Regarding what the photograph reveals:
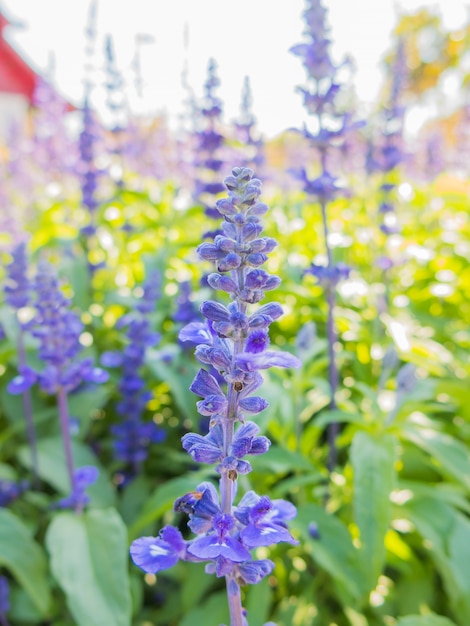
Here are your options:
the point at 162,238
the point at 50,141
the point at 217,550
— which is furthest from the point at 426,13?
the point at 217,550

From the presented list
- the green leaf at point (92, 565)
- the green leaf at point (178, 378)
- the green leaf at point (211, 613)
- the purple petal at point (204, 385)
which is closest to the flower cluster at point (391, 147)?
the green leaf at point (178, 378)

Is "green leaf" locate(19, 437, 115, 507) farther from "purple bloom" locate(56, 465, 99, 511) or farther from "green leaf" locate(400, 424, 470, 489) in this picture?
"green leaf" locate(400, 424, 470, 489)

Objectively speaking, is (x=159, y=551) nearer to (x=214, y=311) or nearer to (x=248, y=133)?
(x=214, y=311)

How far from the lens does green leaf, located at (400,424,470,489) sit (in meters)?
2.82

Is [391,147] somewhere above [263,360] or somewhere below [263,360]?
above

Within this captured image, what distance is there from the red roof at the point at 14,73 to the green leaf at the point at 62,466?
26480mm

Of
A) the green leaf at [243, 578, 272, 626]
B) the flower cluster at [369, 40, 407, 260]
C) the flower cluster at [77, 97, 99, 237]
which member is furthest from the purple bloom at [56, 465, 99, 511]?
the flower cluster at [369, 40, 407, 260]

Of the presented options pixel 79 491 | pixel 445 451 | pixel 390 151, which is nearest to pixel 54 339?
pixel 79 491

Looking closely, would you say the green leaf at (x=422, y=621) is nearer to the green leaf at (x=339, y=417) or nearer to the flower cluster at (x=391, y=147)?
the green leaf at (x=339, y=417)

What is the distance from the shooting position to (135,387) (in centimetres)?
352

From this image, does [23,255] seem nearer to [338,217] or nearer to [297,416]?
[297,416]

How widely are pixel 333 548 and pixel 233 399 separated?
1462 millimetres

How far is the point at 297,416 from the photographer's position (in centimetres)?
340

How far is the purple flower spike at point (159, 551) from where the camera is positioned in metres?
1.60
